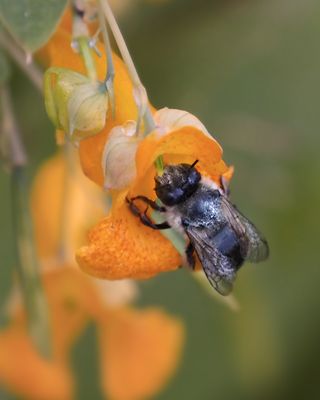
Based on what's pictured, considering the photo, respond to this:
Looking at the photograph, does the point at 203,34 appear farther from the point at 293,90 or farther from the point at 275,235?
the point at 293,90

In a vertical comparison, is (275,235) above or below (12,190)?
below

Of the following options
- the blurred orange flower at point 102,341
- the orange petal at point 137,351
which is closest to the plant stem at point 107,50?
the blurred orange flower at point 102,341

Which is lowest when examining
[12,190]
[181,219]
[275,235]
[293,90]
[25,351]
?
[293,90]

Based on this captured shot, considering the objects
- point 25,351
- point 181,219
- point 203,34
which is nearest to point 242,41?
point 203,34

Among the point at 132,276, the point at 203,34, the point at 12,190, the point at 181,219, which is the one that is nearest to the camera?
the point at 132,276

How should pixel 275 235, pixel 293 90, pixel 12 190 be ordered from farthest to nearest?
pixel 293 90, pixel 275 235, pixel 12 190

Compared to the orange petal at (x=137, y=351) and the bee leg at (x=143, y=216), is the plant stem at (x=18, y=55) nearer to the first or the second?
the bee leg at (x=143, y=216)

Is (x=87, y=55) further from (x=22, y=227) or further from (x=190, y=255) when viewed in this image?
(x=22, y=227)
